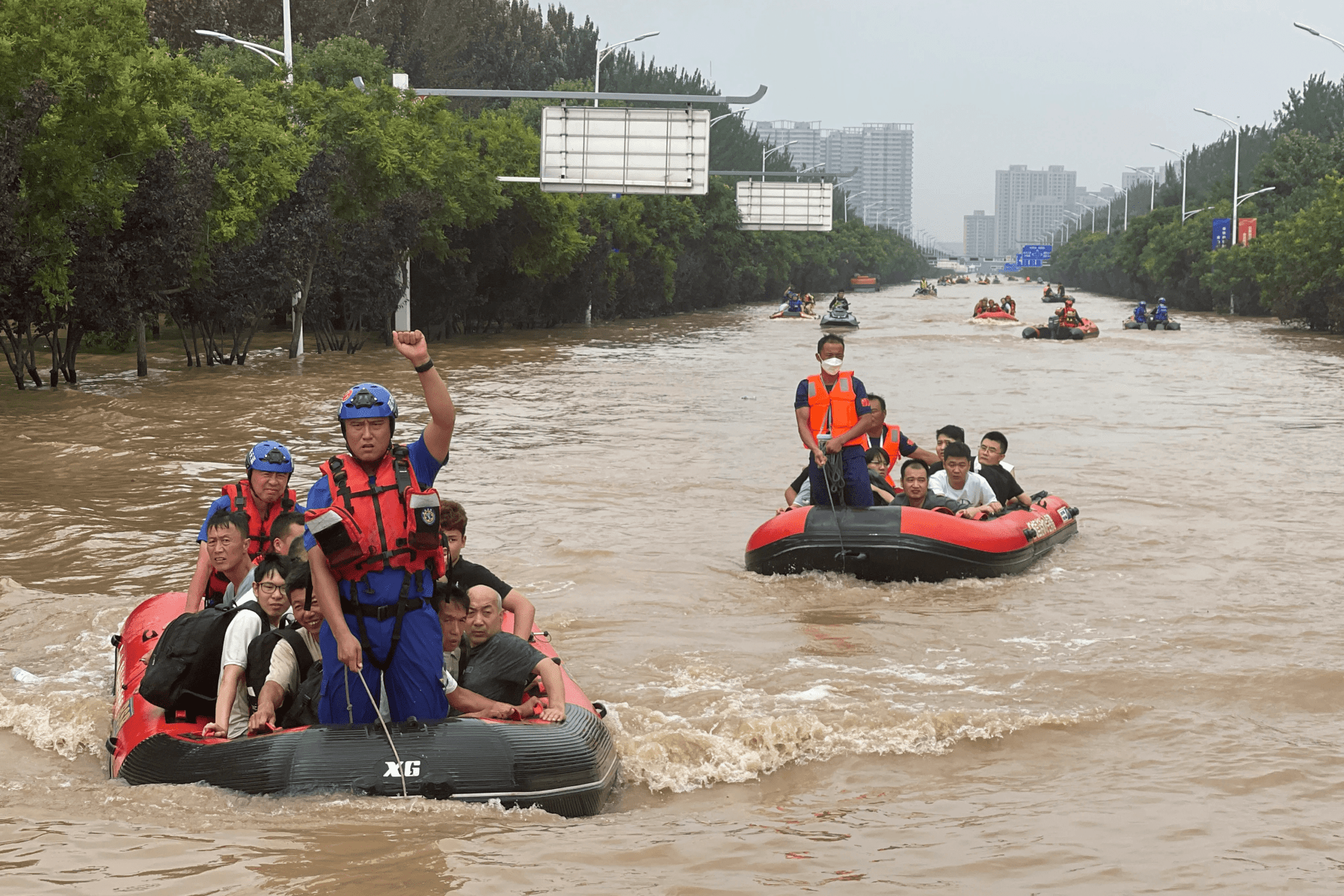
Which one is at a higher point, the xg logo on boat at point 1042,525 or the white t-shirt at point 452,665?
the white t-shirt at point 452,665

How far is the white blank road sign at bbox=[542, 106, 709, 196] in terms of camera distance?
1400 inches

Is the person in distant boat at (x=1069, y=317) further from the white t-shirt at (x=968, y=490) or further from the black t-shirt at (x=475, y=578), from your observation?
the black t-shirt at (x=475, y=578)

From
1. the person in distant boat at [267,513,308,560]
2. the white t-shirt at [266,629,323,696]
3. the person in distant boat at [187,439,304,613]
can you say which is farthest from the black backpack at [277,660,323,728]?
the person in distant boat at [187,439,304,613]

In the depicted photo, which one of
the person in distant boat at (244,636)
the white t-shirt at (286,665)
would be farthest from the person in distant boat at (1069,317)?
the white t-shirt at (286,665)

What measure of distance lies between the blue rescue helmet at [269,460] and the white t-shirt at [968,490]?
19.9 ft

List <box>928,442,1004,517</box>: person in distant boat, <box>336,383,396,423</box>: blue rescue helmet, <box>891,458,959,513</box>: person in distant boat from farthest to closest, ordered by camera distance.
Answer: <box>928,442,1004,517</box>: person in distant boat
<box>891,458,959,513</box>: person in distant boat
<box>336,383,396,423</box>: blue rescue helmet

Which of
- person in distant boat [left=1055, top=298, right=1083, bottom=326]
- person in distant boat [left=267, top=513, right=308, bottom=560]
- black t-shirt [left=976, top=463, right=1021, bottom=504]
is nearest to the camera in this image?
person in distant boat [left=267, top=513, right=308, bottom=560]

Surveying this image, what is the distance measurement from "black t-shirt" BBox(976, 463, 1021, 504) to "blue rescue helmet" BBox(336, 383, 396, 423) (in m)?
8.07

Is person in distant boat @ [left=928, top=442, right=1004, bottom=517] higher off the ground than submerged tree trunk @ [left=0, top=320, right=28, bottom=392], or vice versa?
submerged tree trunk @ [left=0, top=320, right=28, bottom=392]

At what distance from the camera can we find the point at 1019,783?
284 inches

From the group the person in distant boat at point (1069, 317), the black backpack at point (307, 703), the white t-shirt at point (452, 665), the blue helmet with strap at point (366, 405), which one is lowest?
the black backpack at point (307, 703)

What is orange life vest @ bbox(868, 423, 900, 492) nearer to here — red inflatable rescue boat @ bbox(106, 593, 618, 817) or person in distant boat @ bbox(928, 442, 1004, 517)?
person in distant boat @ bbox(928, 442, 1004, 517)

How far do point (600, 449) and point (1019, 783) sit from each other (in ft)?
42.4

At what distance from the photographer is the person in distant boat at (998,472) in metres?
13.0
